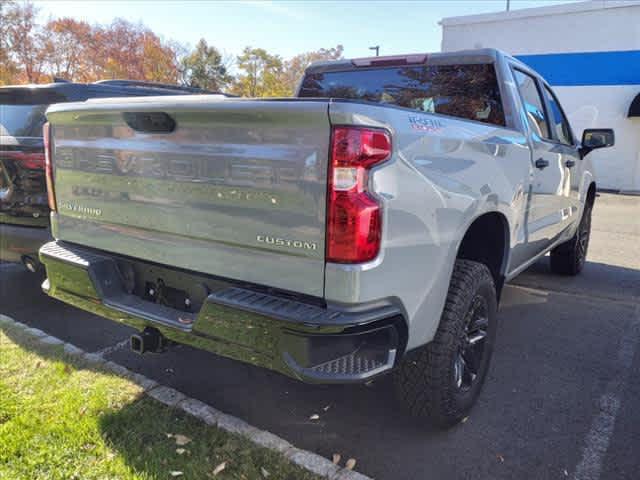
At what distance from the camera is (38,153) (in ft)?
12.6

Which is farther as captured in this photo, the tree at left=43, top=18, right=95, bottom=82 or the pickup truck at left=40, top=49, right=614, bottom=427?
the tree at left=43, top=18, right=95, bottom=82

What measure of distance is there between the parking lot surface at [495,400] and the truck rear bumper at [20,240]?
1.96 ft

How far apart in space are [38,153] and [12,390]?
69.5 inches

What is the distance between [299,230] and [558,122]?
3550 millimetres

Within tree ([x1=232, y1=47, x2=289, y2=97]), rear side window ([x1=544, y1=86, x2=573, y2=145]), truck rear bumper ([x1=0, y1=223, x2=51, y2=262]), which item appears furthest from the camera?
tree ([x1=232, y1=47, x2=289, y2=97])

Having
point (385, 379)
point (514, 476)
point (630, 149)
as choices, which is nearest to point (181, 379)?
point (385, 379)

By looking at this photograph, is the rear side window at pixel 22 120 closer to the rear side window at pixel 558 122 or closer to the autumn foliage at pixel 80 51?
the rear side window at pixel 558 122

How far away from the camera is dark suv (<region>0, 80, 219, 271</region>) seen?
387 centimetres

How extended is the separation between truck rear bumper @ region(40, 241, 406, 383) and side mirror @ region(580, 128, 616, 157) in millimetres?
3715

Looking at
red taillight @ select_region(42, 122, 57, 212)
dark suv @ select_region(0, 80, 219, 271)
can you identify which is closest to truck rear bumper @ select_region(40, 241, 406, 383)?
red taillight @ select_region(42, 122, 57, 212)

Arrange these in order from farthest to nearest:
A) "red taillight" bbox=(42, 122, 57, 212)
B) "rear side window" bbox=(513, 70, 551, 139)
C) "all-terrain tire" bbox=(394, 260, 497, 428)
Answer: "rear side window" bbox=(513, 70, 551, 139) < "red taillight" bbox=(42, 122, 57, 212) < "all-terrain tire" bbox=(394, 260, 497, 428)

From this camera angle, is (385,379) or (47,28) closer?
(385,379)

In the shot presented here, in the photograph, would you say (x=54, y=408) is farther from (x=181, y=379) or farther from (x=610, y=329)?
(x=610, y=329)

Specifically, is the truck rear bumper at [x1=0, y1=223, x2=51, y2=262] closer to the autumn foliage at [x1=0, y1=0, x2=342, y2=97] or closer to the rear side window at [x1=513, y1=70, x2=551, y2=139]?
the rear side window at [x1=513, y1=70, x2=551, y2=139]
